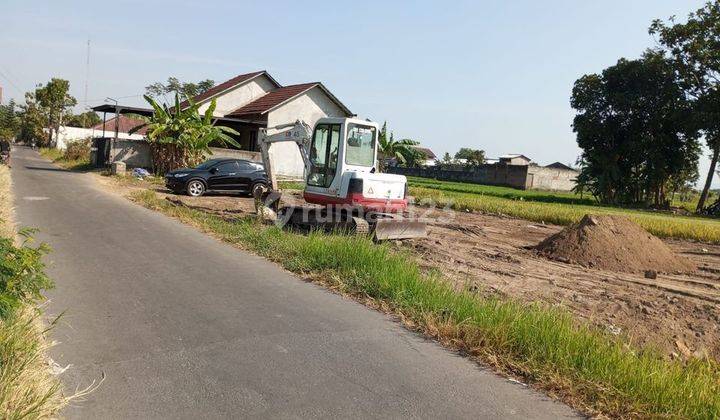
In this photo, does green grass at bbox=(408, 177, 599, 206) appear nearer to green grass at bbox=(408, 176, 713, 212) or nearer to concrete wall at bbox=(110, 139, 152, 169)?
green grass at bbox=(408, 176, 713, 212)

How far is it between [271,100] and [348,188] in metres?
22.4

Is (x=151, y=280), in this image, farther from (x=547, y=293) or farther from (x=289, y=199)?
(x=289, y=199)

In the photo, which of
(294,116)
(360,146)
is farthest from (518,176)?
(360,146)

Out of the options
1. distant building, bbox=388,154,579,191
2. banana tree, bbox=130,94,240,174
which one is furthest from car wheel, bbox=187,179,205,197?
distant building, bbox=388,154,579,191

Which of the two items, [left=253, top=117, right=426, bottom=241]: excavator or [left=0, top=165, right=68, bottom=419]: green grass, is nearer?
[left=0, top=165, right=68, bottom=419]: green grass

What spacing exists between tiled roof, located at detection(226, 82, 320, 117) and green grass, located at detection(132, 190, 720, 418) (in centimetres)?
2532

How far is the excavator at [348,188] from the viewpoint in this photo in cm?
1291

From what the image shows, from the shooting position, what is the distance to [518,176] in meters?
56.8

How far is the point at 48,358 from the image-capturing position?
4754 millimetres

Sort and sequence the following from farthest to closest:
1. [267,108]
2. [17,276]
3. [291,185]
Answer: [267,108] → [291,185] → [17,276]

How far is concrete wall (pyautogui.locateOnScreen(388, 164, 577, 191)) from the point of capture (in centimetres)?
5628

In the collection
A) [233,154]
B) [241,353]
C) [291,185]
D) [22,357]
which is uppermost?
[233,154]

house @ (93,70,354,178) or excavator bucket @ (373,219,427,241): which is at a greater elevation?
house @ (93,70,354,178)

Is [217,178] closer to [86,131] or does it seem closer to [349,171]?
[349,171]
